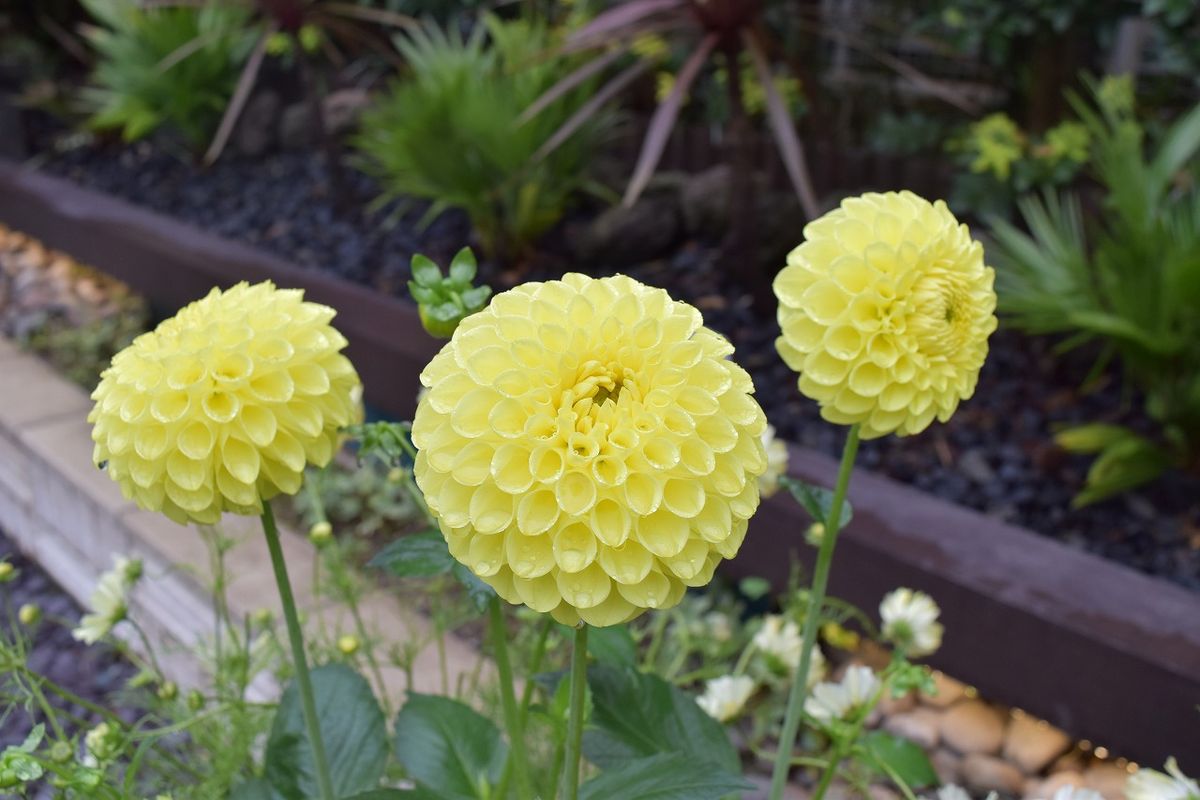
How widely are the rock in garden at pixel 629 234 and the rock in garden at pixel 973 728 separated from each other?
1.51 meters

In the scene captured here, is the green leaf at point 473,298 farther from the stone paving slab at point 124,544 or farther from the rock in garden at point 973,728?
the rock in garden at point 973,728

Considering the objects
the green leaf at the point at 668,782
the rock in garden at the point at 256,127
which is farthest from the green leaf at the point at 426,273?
the rock in garden at the point at 256,127

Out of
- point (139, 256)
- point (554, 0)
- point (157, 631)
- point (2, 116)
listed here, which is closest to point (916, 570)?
point (157, 631)

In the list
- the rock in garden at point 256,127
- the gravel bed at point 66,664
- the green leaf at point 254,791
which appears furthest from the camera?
the rock in garden at point 256,127

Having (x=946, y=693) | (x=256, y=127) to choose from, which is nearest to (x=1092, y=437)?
(x=946, y=693)

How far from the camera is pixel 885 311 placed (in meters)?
0.75

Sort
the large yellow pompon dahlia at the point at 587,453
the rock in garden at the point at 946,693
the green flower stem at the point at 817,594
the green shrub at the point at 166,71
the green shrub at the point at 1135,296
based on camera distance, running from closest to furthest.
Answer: the large yellow pompon dahlia at the point at 587,453 → the green flower stem at the point at 817,594 → the rock in garden at the point at 946,693 → the green shrub at the point at 1135,296 → the green shrub at the point at 166,71

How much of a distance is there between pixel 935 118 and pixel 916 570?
2.00 metres

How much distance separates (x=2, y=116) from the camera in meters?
4.45

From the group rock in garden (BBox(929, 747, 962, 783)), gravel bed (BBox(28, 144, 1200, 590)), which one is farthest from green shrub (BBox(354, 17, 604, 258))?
rock in garden (BBox(929, 747, 962, 783))

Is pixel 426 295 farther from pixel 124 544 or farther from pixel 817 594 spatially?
pixel 124 544

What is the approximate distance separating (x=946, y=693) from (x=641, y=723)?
0.97 meters

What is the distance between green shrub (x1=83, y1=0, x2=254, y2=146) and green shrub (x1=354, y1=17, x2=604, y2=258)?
113 centimetres

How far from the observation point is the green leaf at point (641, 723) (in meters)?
0.96
